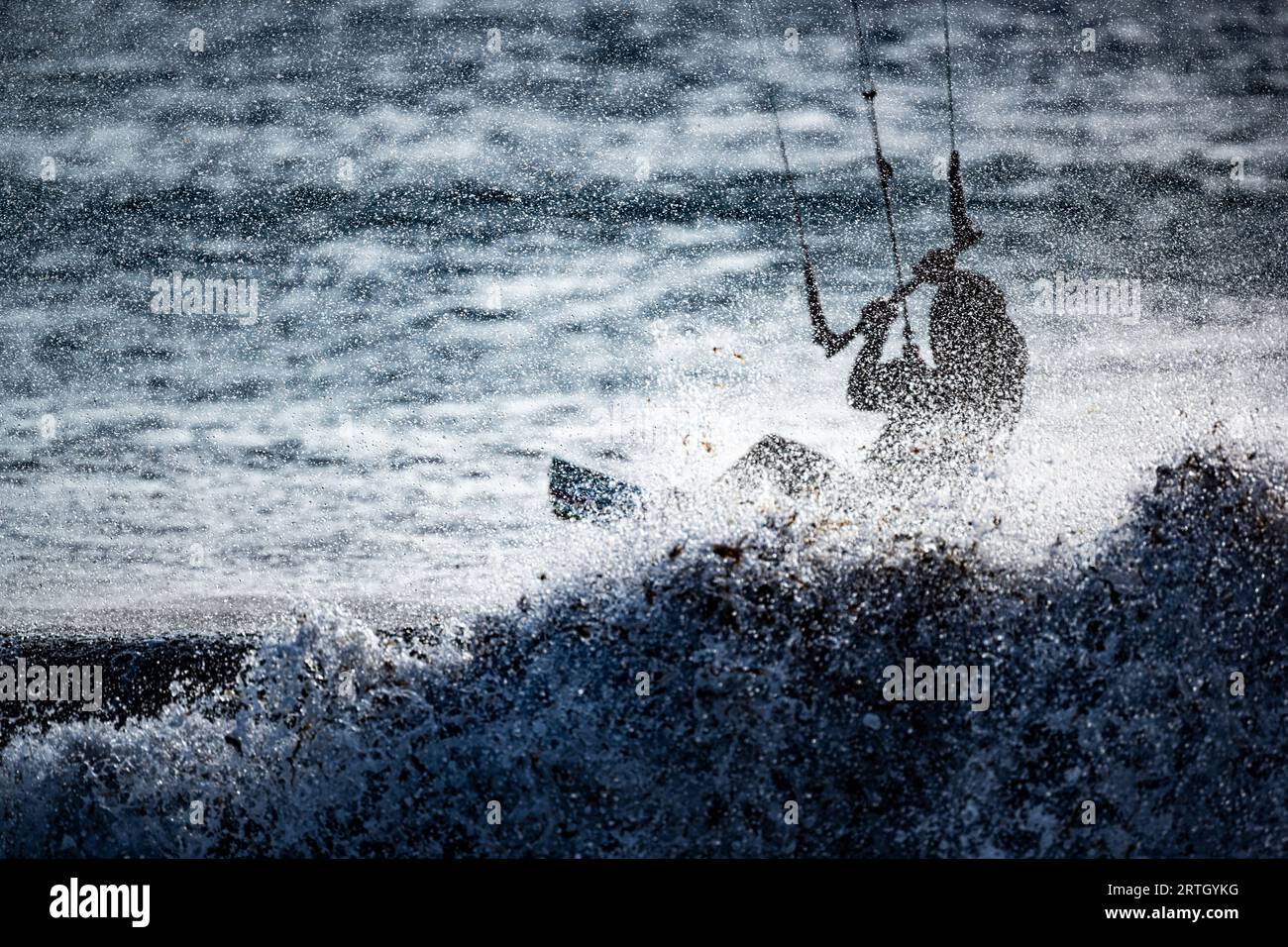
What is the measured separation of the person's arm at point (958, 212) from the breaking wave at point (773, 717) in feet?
3.95

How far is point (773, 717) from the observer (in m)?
3.54

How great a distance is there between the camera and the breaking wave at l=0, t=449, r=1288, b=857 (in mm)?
3432

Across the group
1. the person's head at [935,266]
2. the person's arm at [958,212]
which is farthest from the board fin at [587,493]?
the person's arm at [958,212]

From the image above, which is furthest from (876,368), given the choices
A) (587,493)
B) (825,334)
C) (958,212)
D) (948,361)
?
(587,493)

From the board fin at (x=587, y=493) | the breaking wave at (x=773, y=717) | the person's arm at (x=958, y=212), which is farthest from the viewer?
the person's arm at (x=958, y=212)

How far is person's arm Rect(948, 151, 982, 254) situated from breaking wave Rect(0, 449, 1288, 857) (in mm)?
1204

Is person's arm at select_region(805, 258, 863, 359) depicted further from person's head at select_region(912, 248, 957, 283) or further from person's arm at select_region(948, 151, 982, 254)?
person's arm at select_region(948, 151, 982, 254)

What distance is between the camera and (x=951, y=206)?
3670mm

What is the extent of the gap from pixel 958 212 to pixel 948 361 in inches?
23.0

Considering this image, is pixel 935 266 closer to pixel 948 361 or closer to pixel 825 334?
pixel 948 361

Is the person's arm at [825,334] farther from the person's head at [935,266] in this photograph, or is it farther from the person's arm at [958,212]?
the person's arm at [958,212]

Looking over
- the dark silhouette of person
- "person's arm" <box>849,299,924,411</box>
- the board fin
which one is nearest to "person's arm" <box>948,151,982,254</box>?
the dark silhouette of person

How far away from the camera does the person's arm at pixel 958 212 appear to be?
3.65 m

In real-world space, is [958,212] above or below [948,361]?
above
